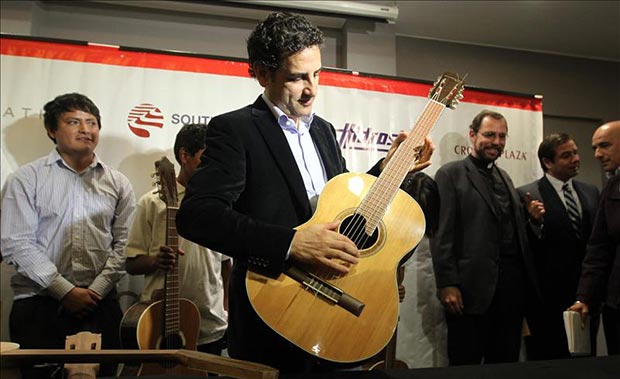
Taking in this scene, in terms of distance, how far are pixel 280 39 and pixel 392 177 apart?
483 millimetres

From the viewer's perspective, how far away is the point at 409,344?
3.35 metres

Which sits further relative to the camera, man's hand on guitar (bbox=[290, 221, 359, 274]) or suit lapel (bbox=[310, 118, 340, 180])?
suit lapel (bbox=[310, 118, 340, 180])

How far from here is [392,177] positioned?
141 centimetres

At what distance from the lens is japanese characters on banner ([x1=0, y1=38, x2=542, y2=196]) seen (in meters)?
2.94

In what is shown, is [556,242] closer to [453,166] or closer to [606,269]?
[606,269]

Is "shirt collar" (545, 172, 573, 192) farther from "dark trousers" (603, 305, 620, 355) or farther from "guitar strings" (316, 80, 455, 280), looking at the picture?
"guitar strings" (316, 80, 455, 280)

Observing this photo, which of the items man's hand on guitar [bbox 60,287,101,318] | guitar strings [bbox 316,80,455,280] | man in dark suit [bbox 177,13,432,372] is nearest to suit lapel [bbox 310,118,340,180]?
man in dark suit [bbox 177,13,432,372]

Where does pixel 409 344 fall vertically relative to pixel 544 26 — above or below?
below

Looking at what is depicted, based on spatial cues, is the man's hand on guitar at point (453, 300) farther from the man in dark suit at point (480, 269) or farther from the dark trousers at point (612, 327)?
the dark trousers at point (612, 327)

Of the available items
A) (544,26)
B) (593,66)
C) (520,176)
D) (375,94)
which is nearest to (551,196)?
(520,176)

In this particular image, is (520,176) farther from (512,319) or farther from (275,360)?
(275,360)

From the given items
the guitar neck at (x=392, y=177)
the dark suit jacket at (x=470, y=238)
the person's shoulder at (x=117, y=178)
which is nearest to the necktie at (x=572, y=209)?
the dark suit jacket at (x=470, y=238)

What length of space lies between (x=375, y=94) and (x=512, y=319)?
1.69 metres

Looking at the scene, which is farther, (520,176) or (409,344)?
(520,176)
